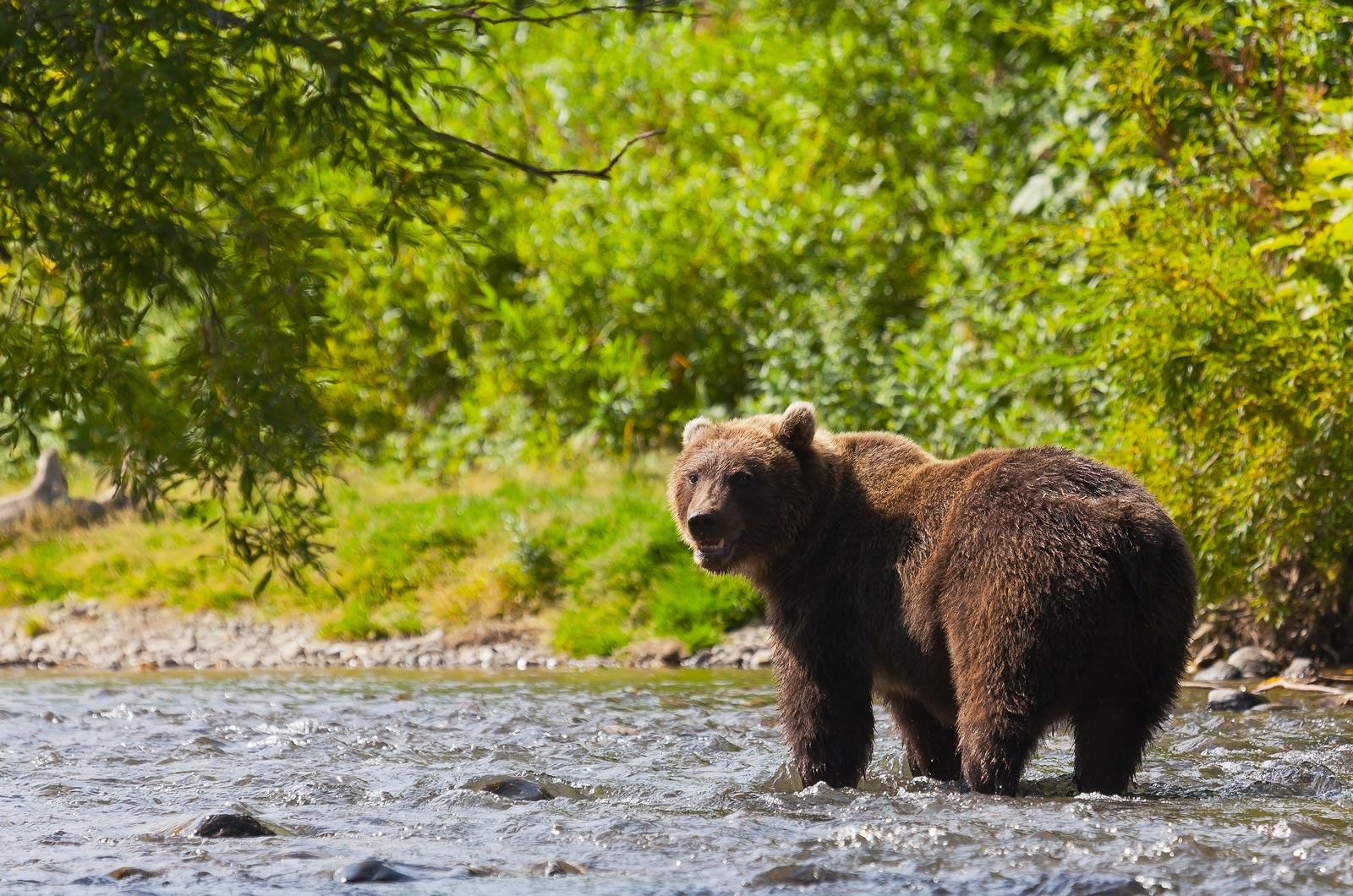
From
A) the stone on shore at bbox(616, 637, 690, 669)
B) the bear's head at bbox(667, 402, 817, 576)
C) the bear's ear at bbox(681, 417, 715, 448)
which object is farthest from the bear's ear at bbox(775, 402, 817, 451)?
the stone on shore at bbox(616, 637, 690, 669)

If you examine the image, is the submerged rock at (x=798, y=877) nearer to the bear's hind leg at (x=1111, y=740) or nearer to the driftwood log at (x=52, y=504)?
the bear's hind leg at (x=1111, y=740)

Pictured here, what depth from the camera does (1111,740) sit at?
17.5 ft

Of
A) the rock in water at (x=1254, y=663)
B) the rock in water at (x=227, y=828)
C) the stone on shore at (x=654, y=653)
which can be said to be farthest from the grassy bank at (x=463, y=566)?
the rock in water at (x=227, y=828)

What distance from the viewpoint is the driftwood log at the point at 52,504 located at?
1424cm

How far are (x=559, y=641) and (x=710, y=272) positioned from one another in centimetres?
455

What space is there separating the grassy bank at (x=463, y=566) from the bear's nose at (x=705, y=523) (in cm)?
432

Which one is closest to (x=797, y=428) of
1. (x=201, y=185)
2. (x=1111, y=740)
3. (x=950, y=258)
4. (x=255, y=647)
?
(x=1111, y=740)

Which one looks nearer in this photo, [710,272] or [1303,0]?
[1303,0]

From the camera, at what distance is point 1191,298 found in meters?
7.66

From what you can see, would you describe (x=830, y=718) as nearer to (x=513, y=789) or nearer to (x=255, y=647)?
(x=513, y=789)

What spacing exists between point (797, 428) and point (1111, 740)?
186cm

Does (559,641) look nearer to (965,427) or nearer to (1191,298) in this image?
(965,427)

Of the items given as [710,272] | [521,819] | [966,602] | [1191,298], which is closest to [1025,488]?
[966,602]

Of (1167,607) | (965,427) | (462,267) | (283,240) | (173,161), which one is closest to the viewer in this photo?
(1167,607)
